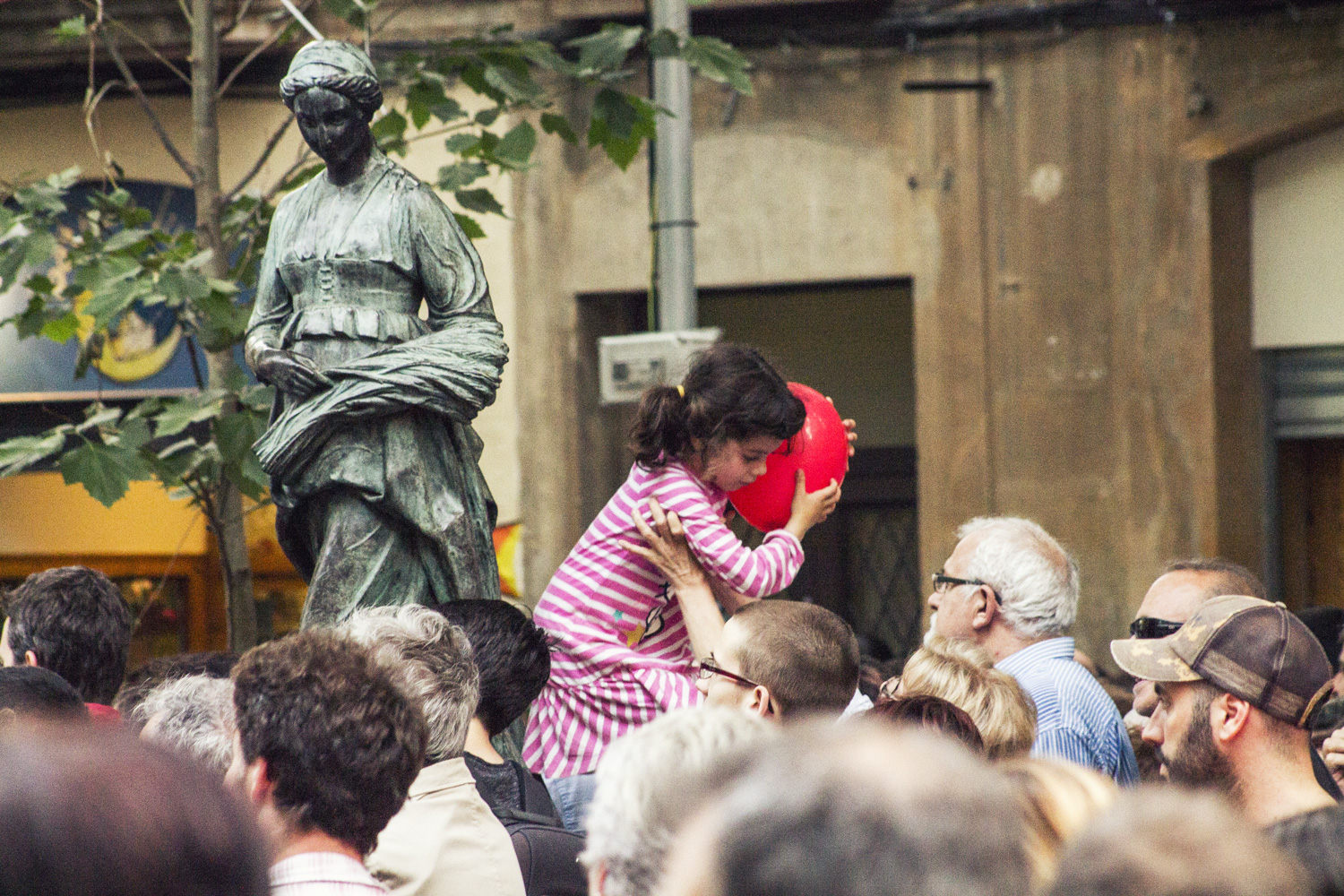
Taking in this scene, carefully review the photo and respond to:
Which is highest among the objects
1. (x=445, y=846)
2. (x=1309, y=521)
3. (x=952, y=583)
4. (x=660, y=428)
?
(x=660, y=428)

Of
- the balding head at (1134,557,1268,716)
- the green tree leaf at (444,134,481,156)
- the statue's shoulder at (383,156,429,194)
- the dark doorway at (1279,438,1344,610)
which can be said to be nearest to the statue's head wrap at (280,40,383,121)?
the statue's shoulder at (383,156,429,194)

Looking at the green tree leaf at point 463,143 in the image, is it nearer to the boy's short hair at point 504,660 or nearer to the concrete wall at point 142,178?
the boy's short hair at point 504,660

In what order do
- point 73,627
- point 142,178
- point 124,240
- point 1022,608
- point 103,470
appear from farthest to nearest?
point 142,178 → point 124,240 → point 103,470 → point 1022,608 → point 73,627

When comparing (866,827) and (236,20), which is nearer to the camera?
(866,827)

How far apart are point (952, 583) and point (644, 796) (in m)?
3.07

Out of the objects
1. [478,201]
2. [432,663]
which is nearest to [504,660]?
[432,663]

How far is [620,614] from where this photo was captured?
446cm

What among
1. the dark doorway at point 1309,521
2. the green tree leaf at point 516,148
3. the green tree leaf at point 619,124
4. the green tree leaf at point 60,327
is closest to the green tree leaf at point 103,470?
the green tree leaf at point 60,327

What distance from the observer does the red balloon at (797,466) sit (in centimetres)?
457

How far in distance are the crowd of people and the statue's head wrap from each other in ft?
3.58

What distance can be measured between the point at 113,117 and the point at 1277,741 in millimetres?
9498

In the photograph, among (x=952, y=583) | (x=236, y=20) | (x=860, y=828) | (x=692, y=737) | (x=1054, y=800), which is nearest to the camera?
(x=860, y=828)

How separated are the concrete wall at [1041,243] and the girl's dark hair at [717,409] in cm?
604

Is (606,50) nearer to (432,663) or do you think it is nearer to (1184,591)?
(1184,591)
